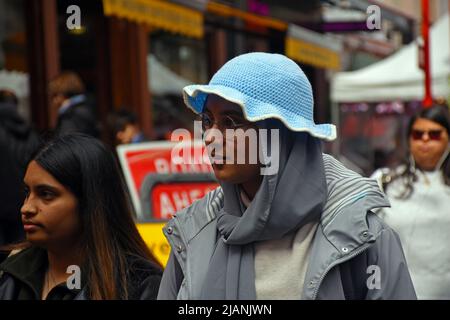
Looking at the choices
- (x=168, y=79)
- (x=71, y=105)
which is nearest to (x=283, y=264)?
(x=71, y=105)

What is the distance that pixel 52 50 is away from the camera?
436 inches

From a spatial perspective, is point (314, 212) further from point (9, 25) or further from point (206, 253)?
point (9, 25)

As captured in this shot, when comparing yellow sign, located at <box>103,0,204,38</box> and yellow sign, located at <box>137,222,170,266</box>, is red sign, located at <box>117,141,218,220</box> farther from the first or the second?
yellow sign, located at <box>103,0,204,38</box>

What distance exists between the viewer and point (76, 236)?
3.31 meters

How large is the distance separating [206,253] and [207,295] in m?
0.12

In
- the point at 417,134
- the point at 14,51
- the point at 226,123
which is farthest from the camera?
the point at 14,51

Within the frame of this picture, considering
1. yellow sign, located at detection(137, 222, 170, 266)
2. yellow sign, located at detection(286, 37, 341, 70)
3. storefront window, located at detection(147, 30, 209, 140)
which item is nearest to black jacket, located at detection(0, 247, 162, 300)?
yellow sign, located at detection(137, 222, 170, 266)

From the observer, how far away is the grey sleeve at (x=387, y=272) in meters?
2.64

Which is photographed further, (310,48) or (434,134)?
(310,48)

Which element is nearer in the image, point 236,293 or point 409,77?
point 236,293

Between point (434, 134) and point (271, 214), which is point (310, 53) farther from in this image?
point (271, 214)

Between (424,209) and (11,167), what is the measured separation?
129 inches

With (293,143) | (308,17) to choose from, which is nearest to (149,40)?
(308,17)
